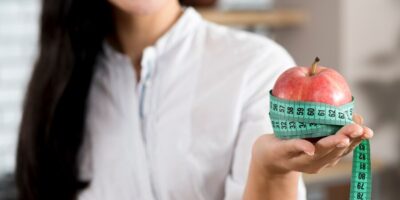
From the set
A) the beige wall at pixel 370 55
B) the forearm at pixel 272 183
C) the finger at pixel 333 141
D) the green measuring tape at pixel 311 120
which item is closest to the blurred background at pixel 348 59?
the beige wall at pixel 370 55

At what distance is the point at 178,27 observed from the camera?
5.51 feet

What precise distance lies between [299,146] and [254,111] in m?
0.49

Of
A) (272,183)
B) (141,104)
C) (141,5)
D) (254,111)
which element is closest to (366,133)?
(272,183)

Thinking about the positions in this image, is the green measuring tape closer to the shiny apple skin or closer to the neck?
the shiny apple skin

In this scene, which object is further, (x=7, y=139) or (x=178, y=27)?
(x=7, y=139)

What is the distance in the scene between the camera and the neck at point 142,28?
169 cm

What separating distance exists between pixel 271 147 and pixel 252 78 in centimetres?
46

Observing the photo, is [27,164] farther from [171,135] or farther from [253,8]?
[253,8]

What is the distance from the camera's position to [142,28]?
171 cm

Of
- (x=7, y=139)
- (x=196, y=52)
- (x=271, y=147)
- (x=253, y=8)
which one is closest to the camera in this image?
(x=271, y=147)

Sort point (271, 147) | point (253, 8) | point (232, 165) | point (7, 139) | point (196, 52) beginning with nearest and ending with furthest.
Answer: point (271, 147)
point (232, 165)
point (196, 52)
point (7, 139)
point (253, 8)

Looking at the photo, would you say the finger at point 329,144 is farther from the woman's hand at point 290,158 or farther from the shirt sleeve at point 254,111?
the shirt sleeve at point 254,111

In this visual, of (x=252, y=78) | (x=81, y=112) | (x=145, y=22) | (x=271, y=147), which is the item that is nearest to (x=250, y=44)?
(x=252, y=78)

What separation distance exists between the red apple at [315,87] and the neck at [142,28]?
0.67 metres
